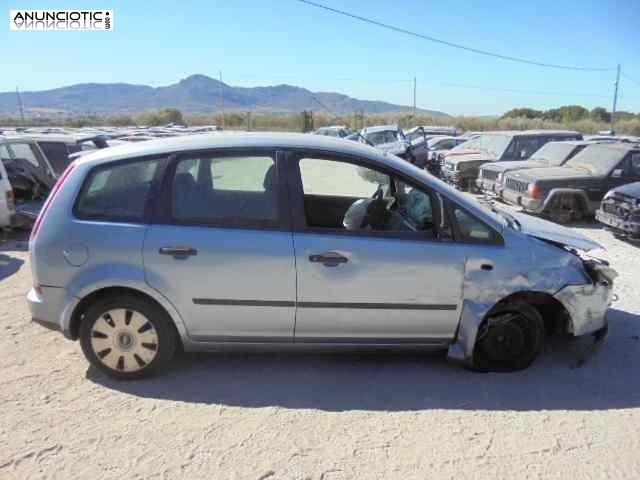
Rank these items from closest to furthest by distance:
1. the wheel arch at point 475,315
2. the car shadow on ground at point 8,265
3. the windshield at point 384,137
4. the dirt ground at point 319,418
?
the dirt ground at point 319,418
the wheel arch at point 475,315
the car shadow on ground at point 8,265
the windshield at point 384,137

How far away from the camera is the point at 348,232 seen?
318cm

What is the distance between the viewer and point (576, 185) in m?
9.14

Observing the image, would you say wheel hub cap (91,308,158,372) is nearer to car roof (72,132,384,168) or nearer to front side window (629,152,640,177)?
car roof (72,132,384,168)

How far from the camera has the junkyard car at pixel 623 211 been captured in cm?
724

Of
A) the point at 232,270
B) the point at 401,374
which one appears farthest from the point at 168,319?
the point at 401,374

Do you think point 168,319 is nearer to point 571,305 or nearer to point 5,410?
point 5,410

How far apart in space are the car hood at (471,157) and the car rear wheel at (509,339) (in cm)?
985

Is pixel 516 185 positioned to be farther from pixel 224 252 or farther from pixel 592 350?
pixel 224 252

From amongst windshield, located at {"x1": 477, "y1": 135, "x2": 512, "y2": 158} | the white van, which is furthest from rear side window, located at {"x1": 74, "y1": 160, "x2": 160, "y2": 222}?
windshield, located at {"x1": 477, "y1": 135, "x2": 512, "y2": 158}

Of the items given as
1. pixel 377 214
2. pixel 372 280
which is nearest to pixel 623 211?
pixel 377 214

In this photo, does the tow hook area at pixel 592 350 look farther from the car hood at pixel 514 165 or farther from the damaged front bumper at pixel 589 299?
the car hood at pixel 514 165

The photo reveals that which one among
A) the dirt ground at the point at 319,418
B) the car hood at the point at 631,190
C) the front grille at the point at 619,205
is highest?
the car hood at the point at 631,190

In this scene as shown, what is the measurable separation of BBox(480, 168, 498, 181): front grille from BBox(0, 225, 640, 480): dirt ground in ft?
24.6

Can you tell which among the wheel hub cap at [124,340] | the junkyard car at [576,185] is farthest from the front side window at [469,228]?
the junkyard car at [576,185]
